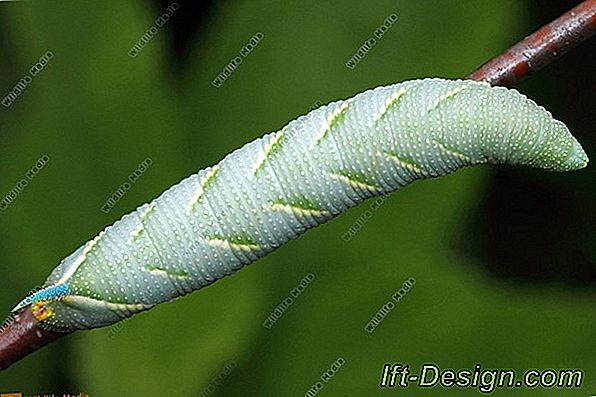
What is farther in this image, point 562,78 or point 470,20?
point 562,78

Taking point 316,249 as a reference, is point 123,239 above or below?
below

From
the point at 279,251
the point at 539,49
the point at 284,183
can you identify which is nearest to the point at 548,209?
the point at 279,251

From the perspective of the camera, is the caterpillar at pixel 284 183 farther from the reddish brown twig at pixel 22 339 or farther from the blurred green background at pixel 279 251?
the blurred green background at pixel 279 251

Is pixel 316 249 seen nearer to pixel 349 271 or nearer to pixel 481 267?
pixel 349 271

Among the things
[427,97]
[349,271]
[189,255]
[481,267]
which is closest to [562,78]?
[481,267]

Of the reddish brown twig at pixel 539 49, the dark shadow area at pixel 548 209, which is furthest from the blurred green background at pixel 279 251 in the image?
the reddish brown twig at pixel 539 49

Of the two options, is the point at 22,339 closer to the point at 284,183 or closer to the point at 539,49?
the point at 284,183
